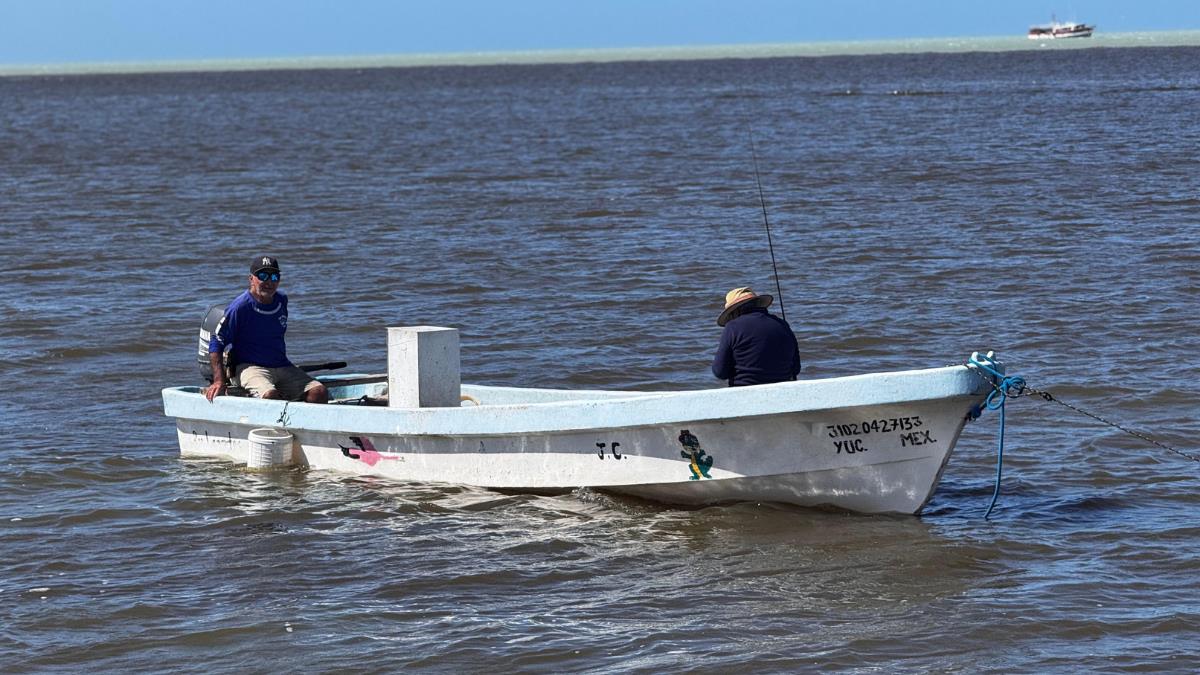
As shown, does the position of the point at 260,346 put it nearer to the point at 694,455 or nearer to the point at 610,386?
the point at 694,455

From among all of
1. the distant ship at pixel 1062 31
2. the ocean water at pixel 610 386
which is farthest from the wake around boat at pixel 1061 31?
the ocean water at pixel 610 386

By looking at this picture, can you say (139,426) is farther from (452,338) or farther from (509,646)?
(509,646)

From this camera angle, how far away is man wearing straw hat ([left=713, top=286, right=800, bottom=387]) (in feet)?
31.4

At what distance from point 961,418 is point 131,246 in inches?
655

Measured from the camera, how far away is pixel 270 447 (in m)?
10.9

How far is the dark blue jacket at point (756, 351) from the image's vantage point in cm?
957

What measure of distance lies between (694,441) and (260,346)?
3.33 metres

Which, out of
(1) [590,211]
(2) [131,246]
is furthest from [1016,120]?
(2) [131,246]

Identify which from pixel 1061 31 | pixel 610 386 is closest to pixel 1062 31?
pixel 1061 31

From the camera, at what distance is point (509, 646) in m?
7.81

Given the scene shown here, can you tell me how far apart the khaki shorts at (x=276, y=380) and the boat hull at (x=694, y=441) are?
279mm

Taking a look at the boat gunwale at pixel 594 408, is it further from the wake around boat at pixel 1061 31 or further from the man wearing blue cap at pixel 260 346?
the wake around boat at pixel 1061 31

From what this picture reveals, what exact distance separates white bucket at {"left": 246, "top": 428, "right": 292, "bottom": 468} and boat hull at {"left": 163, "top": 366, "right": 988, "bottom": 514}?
71 millimetres

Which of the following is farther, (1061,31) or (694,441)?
(1061,31)
